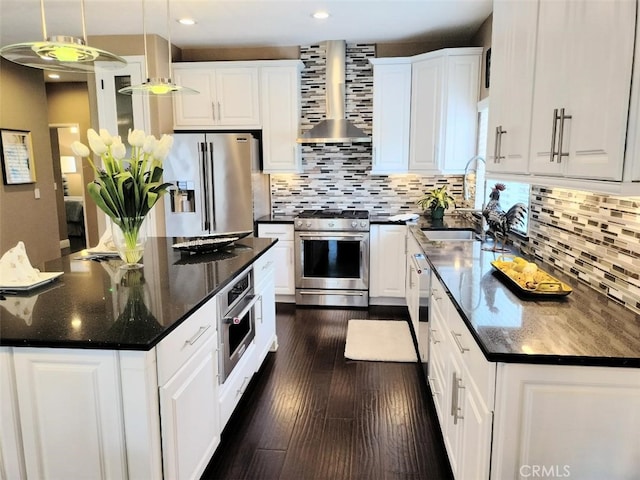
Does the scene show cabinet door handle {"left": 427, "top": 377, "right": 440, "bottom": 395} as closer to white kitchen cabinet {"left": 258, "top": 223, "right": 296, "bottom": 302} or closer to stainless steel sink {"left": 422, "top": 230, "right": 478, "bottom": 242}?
stainless steel sink {"left": 422, "top": 230, "right": 478, "bottom": 242}

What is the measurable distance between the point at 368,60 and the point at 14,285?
3.79 metres

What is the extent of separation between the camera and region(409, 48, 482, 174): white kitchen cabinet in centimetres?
407

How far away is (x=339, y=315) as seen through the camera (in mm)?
4336

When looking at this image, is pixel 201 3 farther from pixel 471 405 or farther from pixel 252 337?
pixel 471 405

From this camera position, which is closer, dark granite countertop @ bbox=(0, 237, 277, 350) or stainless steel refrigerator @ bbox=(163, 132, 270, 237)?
dark granite countertop @ bbox=(0, 237, 277, 350)

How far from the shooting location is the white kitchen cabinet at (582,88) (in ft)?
4.16

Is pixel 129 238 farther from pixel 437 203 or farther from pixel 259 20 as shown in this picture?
pixel 437 203

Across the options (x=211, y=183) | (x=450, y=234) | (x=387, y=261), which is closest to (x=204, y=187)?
(x=211, y=183)

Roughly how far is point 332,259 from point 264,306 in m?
1.54

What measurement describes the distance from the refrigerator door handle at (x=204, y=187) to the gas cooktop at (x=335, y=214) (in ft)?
3.08

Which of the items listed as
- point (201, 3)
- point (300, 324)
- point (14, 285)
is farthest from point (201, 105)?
point (14, 285)

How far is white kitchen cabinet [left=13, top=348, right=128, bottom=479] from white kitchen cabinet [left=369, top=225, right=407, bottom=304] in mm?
3220

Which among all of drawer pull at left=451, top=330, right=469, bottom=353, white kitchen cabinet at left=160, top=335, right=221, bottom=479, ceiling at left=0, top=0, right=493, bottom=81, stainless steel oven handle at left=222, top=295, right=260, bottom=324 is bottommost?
white kitchen cabinet at left=160, top=335, right=221, bottom=479

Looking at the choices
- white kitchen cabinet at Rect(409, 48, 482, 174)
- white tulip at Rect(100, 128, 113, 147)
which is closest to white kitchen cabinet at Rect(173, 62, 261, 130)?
white kitchen cabinet at Rect(409, 48, 482, 174)
